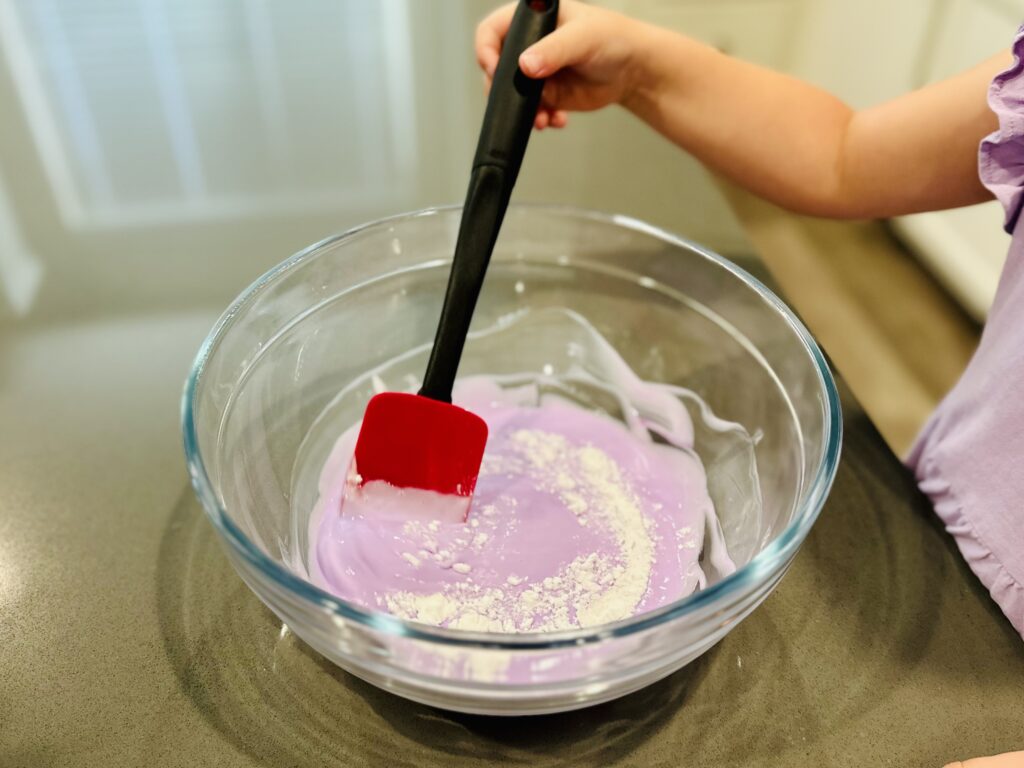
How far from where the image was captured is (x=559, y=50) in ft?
2.21

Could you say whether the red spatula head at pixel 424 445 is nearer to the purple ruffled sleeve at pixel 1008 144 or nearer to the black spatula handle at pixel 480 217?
the black spatula handle at pixel 480 217

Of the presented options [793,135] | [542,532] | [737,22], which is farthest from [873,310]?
[542,532]

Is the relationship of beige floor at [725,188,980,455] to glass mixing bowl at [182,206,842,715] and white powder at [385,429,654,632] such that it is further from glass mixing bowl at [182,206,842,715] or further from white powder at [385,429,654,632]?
white powder at [385,429,654,632]

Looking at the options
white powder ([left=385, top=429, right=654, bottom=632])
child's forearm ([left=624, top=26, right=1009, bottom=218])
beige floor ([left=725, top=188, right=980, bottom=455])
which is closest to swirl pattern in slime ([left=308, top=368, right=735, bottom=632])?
white powder ([left=385, top=429, right=654, bottom=632])

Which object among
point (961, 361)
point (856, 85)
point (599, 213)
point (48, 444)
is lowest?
point (961, 361)

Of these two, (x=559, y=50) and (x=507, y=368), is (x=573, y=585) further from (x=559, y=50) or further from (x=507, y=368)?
(x=559, y=50)

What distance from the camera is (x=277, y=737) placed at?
1.65 feet

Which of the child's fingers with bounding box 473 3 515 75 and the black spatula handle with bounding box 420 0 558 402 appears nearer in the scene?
the black spatula handle with bounding box 420 0 558 402

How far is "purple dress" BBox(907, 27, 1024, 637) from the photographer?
59 centimetres

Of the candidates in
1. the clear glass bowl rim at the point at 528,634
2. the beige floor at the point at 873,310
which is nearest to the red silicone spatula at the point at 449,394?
the clear glass bowl rim at the point at 528,634

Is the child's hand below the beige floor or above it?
above

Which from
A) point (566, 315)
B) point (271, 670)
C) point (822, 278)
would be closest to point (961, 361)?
point (822, 278)

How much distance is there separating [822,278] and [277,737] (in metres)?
1.45

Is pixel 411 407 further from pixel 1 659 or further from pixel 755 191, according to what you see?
pixel 755 191
